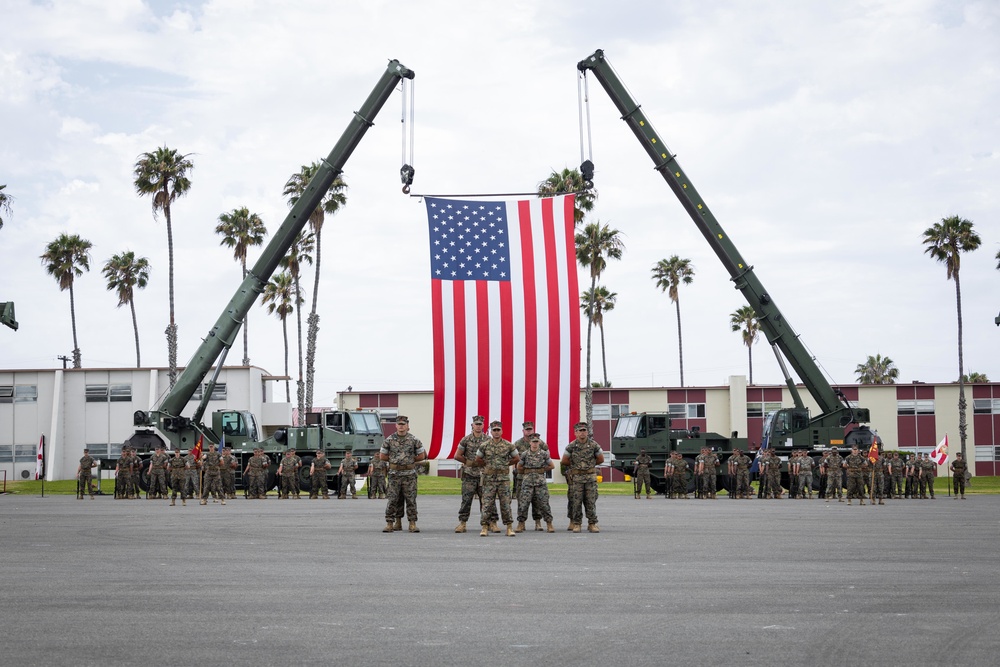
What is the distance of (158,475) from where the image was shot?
116ft

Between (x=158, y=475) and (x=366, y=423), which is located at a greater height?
(x=366, y=423)

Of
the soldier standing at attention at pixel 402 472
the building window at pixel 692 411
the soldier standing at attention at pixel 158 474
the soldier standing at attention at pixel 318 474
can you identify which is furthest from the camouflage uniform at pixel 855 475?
the building window at pixel 692 411

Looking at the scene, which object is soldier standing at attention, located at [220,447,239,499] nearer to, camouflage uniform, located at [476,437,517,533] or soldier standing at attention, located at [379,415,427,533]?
soldier standing at attention, located at [379,415,427,533]

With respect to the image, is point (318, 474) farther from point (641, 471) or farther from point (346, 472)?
point (641, 471)

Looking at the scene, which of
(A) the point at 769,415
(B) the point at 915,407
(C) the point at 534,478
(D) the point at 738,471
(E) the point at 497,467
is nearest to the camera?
(E) the point at 497,467

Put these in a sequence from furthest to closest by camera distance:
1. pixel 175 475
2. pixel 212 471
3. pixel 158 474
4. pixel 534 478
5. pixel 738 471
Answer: pixel 738 471
pixel 158 474
pixel 212 471
pixel 175 475
pixel 534 478

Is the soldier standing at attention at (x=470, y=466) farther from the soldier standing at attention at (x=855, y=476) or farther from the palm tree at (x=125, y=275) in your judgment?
the palm tree at (x=125, y=275)

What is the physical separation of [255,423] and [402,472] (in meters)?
23.8

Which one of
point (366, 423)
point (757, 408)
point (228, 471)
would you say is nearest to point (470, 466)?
point (228, 471)

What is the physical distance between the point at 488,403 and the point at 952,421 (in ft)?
153

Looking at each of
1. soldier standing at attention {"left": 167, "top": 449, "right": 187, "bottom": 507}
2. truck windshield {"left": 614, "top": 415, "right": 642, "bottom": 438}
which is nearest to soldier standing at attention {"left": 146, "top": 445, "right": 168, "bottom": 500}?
soldier standing at attention {"left": 167, "top": 449, "right": 187, "bottom": 507}

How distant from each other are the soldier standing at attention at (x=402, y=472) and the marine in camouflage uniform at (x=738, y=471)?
19.9 metres

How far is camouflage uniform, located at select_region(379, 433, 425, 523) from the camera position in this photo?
61.5 ft

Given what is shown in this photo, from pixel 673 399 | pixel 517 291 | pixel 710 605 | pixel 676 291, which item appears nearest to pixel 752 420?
pixel 673 399
